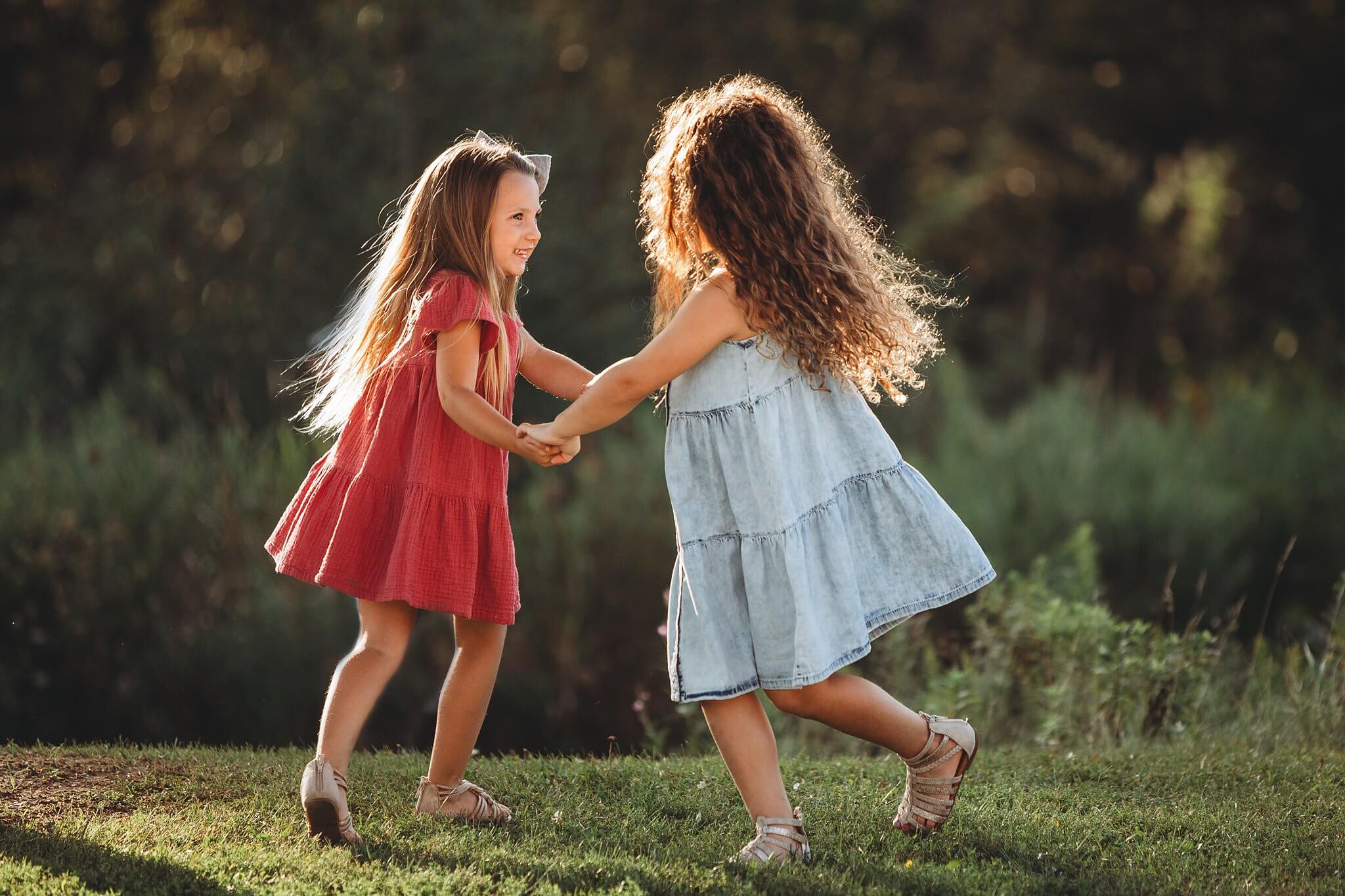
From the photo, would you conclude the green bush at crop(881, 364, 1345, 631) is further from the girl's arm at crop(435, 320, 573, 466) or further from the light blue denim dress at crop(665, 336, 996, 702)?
the girl's arm at crop(435, 320, 573, 466)

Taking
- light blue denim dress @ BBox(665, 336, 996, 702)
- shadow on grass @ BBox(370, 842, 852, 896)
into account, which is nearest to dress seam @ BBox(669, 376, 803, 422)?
light blue denim dress @ BBox(665, 336, 996, 702)

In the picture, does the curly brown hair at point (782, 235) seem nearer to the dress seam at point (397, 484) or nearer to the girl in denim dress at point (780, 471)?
the girl in denim dress at point (780, 471)

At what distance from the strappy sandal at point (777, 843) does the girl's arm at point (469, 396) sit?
1013 mm

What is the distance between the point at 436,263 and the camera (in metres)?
3.48

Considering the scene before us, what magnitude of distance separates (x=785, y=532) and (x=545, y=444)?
0.66 m

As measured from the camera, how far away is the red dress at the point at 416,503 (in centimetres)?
327

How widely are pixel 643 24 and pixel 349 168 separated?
7.88 metres

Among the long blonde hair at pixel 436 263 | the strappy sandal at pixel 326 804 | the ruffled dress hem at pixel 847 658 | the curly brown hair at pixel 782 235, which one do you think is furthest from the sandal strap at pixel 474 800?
the curly brown hair at pixel 782 235

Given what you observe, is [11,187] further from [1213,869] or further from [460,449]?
[1213,869]

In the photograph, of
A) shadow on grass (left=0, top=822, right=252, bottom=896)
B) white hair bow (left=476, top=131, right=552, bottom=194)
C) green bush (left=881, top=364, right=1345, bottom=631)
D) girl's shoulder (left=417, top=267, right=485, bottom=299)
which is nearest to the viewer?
shadow on grass (left=0, top=822, right=252, bottom=896)

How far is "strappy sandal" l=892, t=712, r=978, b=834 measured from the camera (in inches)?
129

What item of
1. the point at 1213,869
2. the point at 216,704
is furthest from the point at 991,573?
the point at 216,704

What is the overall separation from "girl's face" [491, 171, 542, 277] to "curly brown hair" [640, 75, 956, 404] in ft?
1.06

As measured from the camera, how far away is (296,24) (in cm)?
1309
